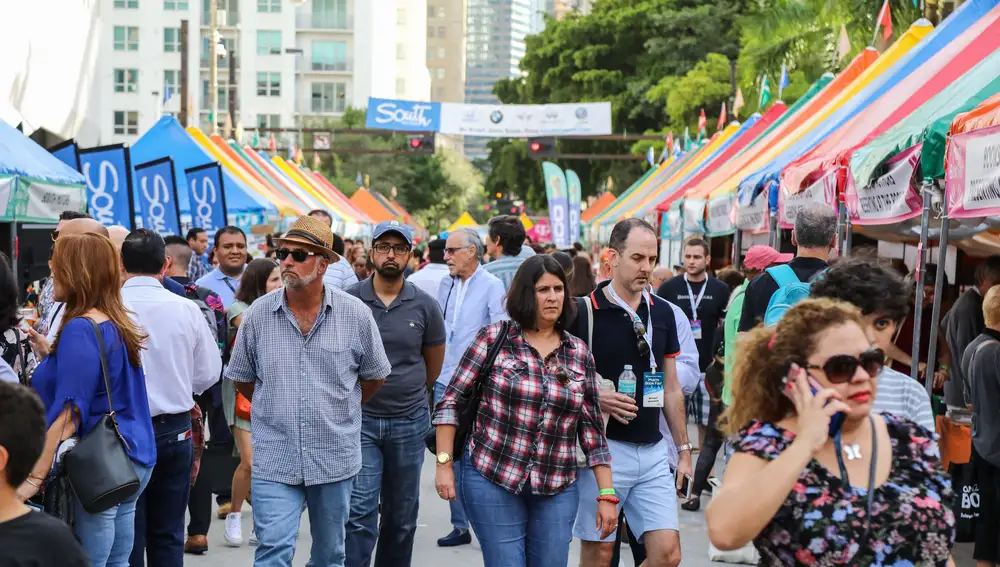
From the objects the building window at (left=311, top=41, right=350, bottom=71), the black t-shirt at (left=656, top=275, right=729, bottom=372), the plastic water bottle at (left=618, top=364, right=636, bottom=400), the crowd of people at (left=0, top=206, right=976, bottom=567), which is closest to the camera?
the crowd of people at (left=0, top=206, right=976, bottom=567)

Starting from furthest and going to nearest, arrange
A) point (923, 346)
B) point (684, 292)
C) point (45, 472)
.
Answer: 1. point (684, 292)
2. point (923, 346)
3. point (45, 472)

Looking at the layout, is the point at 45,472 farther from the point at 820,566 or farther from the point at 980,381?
the point at 980,381

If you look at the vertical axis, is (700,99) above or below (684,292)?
above

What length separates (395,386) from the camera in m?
6.38

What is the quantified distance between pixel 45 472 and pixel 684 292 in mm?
7682

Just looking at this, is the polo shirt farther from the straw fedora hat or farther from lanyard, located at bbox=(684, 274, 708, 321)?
lanyard, located at bbox=(684, 274, 708, 321)

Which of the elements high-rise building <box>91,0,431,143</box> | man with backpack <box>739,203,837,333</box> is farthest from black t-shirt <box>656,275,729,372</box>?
high-rise building <box>91,0,431,143</box>

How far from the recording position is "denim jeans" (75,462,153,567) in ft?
15.5

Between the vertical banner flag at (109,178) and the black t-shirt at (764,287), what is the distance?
788 centimetres

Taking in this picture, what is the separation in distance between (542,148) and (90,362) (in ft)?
129

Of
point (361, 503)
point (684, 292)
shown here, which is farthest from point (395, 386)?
point (684, 292)

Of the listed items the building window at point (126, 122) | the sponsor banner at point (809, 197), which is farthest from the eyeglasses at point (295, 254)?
the building window at point (126, 122)

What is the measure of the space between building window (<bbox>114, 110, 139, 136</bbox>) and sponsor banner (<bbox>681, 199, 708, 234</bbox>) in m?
73.3

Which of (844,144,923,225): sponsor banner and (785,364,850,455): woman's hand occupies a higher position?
(844,144,923,225): sponsor banner
